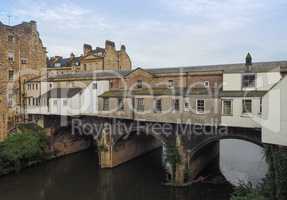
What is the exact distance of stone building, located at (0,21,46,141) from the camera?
46438 mm

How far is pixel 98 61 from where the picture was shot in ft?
209

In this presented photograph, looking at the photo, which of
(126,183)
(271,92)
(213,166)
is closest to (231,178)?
(213,166)

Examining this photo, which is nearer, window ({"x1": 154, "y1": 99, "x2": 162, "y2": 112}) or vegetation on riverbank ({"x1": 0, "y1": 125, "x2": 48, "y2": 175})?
window ({"x1": 154, "y1": 99, "x2": 162, "y2": 112})

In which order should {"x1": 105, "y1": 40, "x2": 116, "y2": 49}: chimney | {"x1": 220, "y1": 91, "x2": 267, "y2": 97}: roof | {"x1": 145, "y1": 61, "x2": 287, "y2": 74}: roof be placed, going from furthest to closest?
{"x1": 105, "y1": 40, "x2": 116, "y2": 49}: chimney < {"x1": 145, "y1": 61, "x2": 287, "y2": 74}: roof < {"x1": 220, "y1": 91, "x2": 267, "y2": 97}: roof

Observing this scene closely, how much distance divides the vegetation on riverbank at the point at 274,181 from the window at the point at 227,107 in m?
7.02

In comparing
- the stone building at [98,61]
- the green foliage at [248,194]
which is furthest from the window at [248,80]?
the stone building at [98,61]

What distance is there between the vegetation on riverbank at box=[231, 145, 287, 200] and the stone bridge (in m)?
7.55

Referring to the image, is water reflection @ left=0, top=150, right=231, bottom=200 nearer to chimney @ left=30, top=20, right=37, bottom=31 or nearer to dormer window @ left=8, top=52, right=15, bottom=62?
dormer window @ left=8, top=52, right=15, bottom=62

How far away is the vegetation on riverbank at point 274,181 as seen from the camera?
70.5 feet

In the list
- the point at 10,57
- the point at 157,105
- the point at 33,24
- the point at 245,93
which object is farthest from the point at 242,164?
the point at 33,24

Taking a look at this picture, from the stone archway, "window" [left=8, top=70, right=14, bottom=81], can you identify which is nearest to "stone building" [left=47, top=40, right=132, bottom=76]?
"window" [left=8, top=70, right=14, bottom=81]

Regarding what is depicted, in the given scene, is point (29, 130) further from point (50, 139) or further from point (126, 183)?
point (126, 183)

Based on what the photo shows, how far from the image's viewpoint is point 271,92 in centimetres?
2295

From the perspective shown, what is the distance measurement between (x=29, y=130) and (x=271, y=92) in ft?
118
